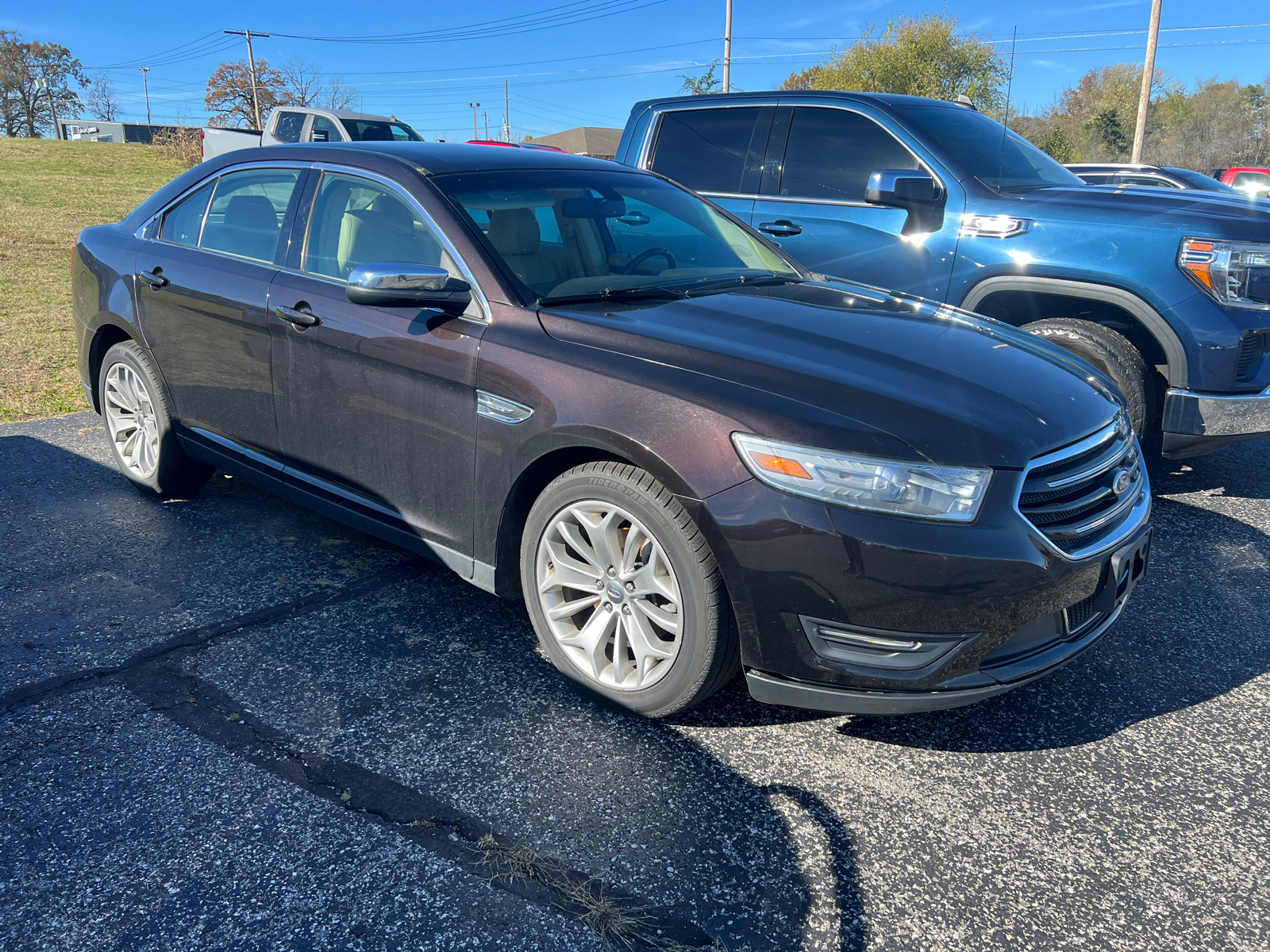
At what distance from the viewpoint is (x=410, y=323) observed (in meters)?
3.17

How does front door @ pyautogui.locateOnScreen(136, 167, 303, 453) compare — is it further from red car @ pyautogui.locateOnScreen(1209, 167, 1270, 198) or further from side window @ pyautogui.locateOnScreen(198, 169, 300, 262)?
red car @ pyautogui.locateOnScreen(1209, 167, 1270, 198)

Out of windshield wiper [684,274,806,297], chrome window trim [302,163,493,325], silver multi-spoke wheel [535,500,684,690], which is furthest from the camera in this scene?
windshield wiper [684,274,806,297]

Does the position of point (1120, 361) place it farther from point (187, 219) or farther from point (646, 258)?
point (187, 219)

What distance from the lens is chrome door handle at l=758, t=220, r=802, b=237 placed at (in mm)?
5617

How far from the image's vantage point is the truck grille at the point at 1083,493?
246 cm

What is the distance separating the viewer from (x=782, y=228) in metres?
5.66

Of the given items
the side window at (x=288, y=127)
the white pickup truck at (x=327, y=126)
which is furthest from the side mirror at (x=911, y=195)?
the side window at (x=288, y=127)

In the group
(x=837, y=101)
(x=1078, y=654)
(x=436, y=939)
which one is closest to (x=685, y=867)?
(x=436, y=939)

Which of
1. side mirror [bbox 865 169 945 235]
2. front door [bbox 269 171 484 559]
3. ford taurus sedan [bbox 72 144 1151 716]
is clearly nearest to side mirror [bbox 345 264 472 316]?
ford taurus sedan [bbox 72 144 1151 716]

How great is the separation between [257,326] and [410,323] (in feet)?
2.89

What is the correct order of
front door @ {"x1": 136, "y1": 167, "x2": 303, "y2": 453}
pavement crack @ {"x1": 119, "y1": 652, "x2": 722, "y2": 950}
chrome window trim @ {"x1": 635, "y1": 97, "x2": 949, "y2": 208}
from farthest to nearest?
chrome window trim @ {"x1": 635, "y1": 97, "x2": 949, "y2": 208} → front door @ {"x1": 136, "y1": 167, "x2": 303, "y2": 453} → pavement crack @ {"x1": 119, "y1": 652, "x2": 722, "y2": 950}

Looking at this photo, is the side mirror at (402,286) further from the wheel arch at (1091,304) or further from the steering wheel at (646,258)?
the wheel arch at (1091,304)

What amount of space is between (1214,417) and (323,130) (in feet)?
61.8

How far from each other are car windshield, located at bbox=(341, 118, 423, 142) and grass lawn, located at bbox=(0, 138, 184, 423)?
5.33 meters
